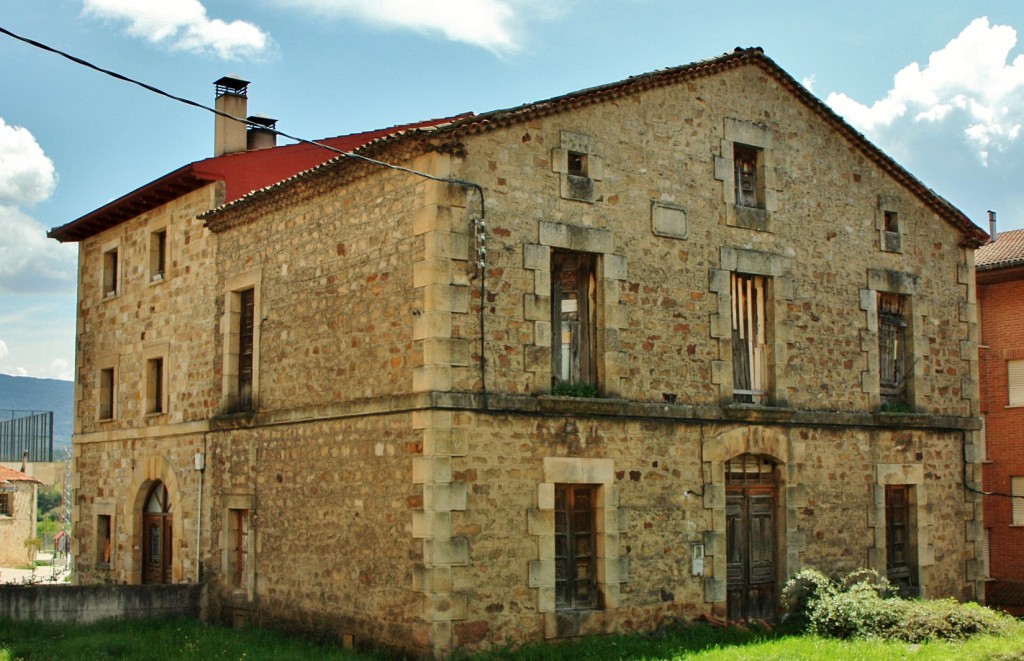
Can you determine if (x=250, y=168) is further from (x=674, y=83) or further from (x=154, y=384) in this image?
(x=674, y=83)

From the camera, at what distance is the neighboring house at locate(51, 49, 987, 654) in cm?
1430

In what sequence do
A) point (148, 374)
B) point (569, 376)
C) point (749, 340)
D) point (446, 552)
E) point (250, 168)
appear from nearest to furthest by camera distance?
Result: point (446, 552) → point (569, 376) → point (749, 340) → point (250, 168) → point (148, 374)

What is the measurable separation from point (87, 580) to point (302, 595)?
27.8ft

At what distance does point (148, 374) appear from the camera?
21625 millimetres

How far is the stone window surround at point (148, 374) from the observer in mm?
20844

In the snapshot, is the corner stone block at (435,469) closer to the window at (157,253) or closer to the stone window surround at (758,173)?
the stone window surround at (758,173)

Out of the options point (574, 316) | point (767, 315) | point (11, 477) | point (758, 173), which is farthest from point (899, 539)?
point (11, 477)

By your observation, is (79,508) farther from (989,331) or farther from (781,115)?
(989,331)

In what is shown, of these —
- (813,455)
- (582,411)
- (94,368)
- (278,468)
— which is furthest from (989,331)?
(94,368)

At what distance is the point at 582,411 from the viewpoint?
14969 mm

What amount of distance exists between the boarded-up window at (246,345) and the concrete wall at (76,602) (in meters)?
3.30

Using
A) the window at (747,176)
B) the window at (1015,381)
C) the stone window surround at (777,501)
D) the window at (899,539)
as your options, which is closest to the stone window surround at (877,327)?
the window at (899,539)

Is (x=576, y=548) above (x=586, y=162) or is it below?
below

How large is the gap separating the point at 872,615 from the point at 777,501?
2.14m
